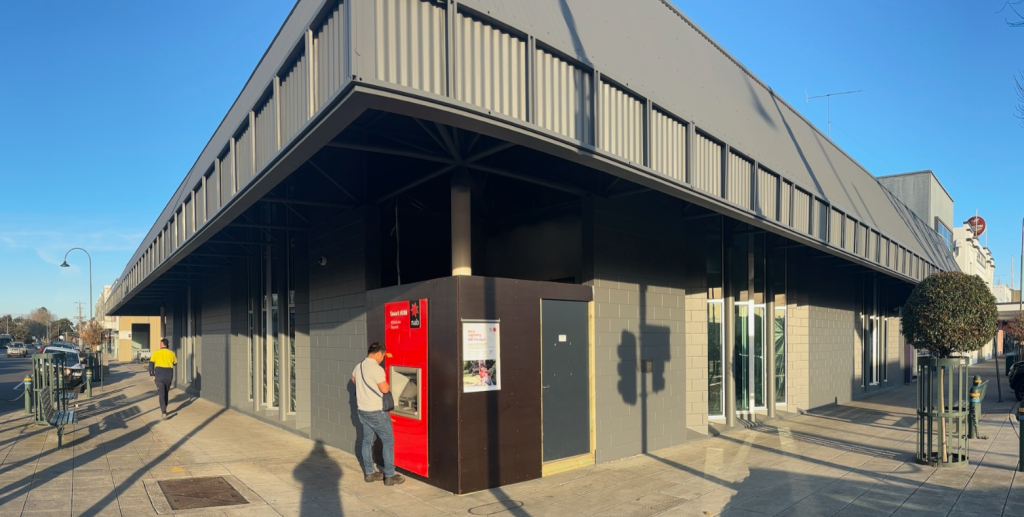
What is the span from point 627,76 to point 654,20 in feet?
6.74

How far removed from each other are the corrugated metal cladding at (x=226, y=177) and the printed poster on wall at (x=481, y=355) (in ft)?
13.9

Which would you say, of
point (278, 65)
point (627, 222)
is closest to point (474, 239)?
point (627, 222)

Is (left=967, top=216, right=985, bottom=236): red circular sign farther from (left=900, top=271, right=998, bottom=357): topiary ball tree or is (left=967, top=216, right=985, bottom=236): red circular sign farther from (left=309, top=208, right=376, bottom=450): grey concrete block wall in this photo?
(left=309, top=208, right=376, bottom=450): grey concrete block wall

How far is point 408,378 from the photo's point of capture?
8516 mm

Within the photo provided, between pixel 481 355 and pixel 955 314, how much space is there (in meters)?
7.66

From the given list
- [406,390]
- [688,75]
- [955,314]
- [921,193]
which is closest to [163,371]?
[406,390]

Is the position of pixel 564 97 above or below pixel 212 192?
above

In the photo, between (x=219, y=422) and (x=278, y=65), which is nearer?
(x=278, y=65)

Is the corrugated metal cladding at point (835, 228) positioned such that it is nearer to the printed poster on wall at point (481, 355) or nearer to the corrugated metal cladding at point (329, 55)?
the printed poster on wall at point (481, 355)

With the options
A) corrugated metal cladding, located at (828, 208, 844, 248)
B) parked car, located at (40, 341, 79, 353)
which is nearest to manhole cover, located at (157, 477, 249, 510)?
corrugated metal cladding, located at (828, 208, 844, 248)

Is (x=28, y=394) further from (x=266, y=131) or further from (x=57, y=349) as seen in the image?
(x=57, y=349)

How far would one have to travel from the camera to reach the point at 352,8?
5.25m

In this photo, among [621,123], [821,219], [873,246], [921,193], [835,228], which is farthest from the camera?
[921,193]

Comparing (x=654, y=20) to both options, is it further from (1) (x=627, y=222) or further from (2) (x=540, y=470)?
(2) (x=540, y=470)
